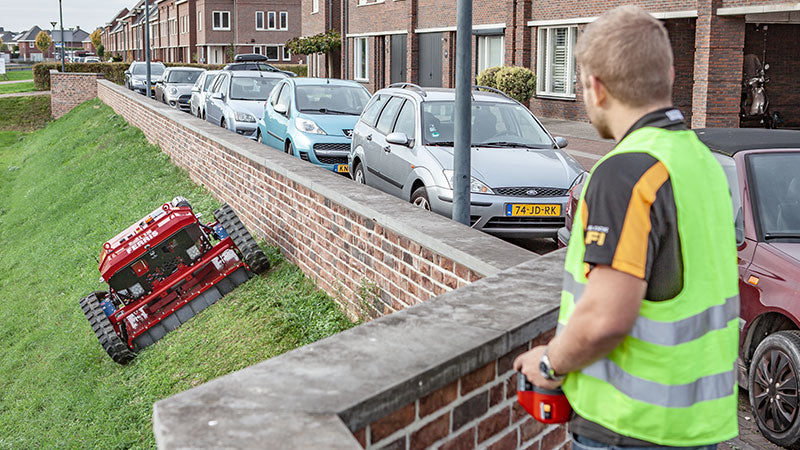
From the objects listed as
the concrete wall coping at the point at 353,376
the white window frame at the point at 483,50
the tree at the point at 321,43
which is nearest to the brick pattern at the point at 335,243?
the concrete wall coping at the point at 353,376

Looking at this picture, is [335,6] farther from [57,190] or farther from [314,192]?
[314,192]

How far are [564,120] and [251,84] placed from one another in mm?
9521

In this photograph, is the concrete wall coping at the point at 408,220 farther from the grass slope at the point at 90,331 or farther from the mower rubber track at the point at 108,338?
the mower rubber track at the point at 108,338

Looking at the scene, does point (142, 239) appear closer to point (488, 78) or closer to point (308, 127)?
point (308, 127)

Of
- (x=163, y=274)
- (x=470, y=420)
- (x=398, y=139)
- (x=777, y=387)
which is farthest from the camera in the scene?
(x=398, y=139)

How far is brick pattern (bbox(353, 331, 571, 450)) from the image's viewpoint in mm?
2490

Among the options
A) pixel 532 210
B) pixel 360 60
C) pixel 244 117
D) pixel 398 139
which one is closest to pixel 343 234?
pixel 532 210

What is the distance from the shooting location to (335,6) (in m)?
46.0

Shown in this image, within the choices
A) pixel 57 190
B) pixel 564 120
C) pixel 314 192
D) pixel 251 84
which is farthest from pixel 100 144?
pixel 314 192

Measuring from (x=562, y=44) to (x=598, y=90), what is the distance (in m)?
24.2

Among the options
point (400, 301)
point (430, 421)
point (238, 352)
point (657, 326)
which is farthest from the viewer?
point (238, 352)

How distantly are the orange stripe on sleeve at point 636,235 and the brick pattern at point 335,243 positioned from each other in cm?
254

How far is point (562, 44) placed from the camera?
997 inches

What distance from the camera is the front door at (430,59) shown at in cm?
3306
